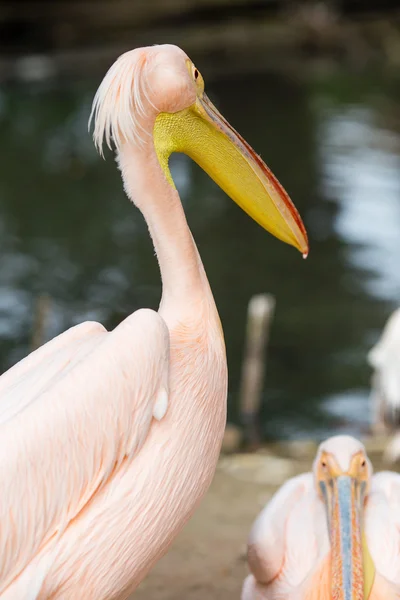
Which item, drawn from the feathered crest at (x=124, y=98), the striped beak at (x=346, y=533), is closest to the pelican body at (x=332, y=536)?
the striped beak at (x=346, y=533)

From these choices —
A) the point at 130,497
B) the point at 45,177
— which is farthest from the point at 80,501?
the point at 45,177

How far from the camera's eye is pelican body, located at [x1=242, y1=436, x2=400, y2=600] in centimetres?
307

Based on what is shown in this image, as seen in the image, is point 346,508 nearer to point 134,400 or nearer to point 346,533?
point 346,533

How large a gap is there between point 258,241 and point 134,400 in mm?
7538

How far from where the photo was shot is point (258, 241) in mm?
9977

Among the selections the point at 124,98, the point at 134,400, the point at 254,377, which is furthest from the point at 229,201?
the point at 134,400

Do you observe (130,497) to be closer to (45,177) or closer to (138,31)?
(45,177)

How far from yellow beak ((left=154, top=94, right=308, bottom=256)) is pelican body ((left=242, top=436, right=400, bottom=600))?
2.66 feet

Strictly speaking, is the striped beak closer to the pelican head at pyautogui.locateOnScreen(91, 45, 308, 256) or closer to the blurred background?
the pelican head at pyautogui.locateOnScreen(91, 45, 308, 256)

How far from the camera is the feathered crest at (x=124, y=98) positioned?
2658 millimetres

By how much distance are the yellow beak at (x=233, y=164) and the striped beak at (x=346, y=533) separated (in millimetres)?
806

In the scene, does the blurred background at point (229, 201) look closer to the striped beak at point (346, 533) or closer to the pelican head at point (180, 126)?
the striped beak at point (346, 533)

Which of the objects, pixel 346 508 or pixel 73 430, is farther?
pixel 346 508

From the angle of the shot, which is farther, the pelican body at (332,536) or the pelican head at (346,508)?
the pelican body at (332,536)
